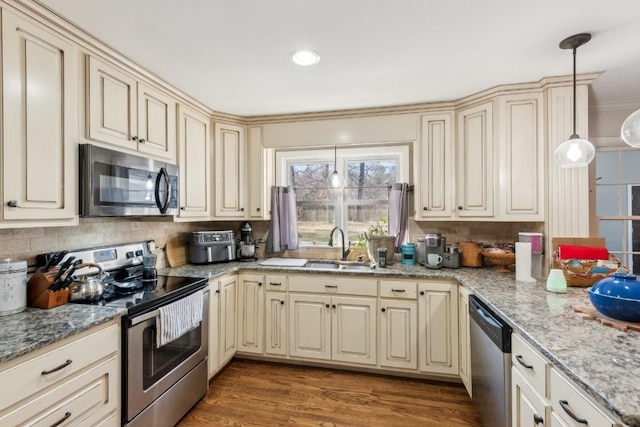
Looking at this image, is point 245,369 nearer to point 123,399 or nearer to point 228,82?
point 123,399

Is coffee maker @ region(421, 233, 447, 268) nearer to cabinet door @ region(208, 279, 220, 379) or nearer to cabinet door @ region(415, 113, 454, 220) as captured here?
cabinet door @ region(415, 113, 454, 220)

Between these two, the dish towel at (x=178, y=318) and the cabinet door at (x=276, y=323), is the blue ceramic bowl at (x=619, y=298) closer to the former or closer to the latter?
the cabinet door at (x=276, y=323)

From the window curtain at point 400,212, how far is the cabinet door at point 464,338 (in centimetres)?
76

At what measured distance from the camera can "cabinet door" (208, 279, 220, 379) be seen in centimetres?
243

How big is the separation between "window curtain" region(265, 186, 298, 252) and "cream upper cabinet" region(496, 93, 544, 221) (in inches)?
75.2

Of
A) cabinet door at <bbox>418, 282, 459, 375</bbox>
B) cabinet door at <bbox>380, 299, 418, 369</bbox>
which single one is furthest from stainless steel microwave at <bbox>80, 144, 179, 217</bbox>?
cabinet door at <bbox>418, 282, 459, 375</bbox>

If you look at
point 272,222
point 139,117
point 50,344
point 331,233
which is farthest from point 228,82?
point 50,344

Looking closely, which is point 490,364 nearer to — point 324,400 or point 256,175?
point 324,400

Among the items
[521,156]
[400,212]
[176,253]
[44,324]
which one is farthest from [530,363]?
[176,253]

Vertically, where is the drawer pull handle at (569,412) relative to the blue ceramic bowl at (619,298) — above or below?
below

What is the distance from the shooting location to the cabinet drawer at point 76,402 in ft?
3.80

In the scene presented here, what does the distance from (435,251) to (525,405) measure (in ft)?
4.66

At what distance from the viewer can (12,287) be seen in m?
1.48

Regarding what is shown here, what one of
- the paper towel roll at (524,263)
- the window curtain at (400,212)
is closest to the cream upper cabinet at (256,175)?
the window curtain at (400,212)
